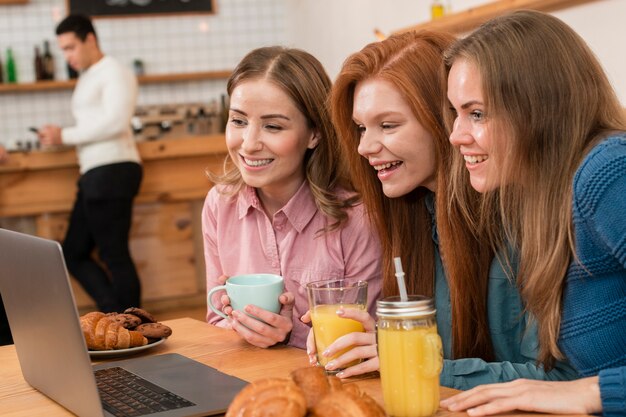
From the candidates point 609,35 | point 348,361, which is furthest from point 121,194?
point 348,361

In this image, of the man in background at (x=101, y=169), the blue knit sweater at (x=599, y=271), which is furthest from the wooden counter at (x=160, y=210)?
the blue knit sweater at (x=599, y=271)

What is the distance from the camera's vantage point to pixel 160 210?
495 centimetres

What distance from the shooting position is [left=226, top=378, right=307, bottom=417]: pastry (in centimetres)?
106

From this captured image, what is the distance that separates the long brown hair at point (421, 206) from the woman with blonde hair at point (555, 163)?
0.19 meters

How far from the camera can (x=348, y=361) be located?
143cm

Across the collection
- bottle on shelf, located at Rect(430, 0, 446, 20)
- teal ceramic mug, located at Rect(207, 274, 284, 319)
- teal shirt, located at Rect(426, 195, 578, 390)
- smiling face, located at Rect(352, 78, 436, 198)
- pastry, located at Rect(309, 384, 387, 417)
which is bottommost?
teal shirt, located at Rect(426, 195, 578, 390)

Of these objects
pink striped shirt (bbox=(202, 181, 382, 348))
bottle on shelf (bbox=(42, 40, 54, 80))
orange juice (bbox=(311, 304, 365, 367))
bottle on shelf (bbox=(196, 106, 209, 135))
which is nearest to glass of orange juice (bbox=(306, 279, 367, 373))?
orange juice (bbox=(311, 304, 365, 367))

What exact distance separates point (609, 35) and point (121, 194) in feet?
7.99

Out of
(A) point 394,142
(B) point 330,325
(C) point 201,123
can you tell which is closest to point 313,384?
(B) point 330,325

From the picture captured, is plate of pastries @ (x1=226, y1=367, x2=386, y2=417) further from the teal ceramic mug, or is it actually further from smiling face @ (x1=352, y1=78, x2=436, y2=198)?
smiling face @ (x1=352, y1=78, x2=436, y2=198)

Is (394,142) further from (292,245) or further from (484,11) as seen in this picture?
(484,11)

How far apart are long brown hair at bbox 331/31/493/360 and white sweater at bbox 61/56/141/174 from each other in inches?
109

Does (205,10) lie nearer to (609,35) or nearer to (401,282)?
(609,35)

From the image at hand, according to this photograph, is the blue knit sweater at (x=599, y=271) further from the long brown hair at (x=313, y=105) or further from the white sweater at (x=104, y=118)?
the white sweater at (x=104, y=118)
